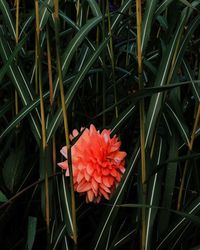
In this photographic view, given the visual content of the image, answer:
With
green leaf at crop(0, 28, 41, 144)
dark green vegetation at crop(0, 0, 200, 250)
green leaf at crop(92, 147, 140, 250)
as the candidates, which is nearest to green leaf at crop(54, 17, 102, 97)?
dark green vegetation at crop(0, 0, 200, 250)

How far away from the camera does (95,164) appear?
3.20 ft

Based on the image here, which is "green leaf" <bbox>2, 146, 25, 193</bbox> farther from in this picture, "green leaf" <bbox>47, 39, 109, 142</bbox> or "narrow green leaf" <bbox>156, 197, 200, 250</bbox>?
"narrow green leaf" <bbox>156, 197, 200, 250</bbox>

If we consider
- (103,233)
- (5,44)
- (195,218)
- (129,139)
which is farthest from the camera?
(129,139)

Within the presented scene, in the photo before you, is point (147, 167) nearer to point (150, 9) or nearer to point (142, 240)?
point (142, 240)

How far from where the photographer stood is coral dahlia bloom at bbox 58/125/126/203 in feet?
3.18

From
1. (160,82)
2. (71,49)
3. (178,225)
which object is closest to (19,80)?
(71,49)

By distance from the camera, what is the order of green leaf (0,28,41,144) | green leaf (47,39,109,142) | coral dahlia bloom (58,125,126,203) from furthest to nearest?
green leaf (0,28,41,144) < green leaf (47,39,109,142) < coral dahlia bloom (58,125,126,203)

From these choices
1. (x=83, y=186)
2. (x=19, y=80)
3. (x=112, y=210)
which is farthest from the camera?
(x=19, y=80)

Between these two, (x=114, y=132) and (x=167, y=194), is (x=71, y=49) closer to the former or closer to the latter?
(x=114, y=132)

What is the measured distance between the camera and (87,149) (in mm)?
989

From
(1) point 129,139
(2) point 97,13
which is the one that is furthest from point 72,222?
(2) point 97,13

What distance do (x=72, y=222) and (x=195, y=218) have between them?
220 mm

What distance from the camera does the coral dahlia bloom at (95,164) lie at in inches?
38.2

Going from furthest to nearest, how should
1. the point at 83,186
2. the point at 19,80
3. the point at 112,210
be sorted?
the point at 19,80 → the point at 112,210 → the point at 83,186
